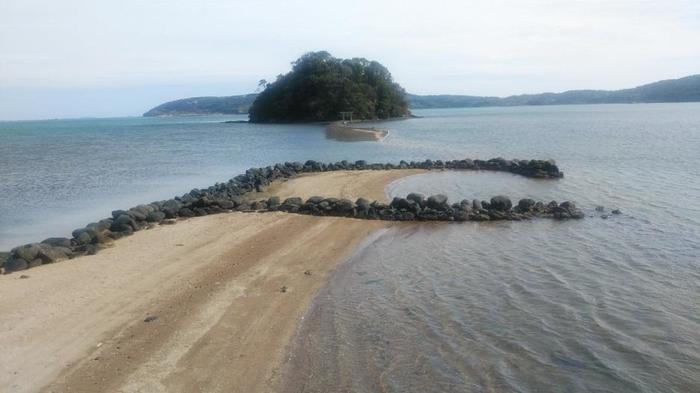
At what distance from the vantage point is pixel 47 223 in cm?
1872

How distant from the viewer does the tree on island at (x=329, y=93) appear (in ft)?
353

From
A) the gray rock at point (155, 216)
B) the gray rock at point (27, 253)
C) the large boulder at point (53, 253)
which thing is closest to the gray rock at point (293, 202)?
the gray rock at point (155, 216)

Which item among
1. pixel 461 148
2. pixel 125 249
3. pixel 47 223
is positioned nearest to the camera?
pixel 125 249

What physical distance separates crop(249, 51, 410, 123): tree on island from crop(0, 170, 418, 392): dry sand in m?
93.0

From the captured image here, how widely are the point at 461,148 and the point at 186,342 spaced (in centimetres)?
4012

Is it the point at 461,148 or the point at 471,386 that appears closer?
the point at 471,386

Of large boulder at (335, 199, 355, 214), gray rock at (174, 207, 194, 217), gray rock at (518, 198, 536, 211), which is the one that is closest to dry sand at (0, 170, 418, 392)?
gray rock at (174, 207, 194, 217)

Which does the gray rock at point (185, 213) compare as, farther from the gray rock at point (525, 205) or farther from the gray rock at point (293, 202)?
the gray rock at point (525, 205)

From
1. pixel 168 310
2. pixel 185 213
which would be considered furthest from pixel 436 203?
pixel 168 310

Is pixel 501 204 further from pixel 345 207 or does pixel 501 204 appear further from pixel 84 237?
pixel 84 237

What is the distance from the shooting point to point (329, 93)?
10744cm

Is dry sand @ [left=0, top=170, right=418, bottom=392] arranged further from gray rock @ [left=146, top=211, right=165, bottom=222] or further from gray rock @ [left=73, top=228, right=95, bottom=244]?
gray rock @ [left=146, top=211, right=165, bottom=222]

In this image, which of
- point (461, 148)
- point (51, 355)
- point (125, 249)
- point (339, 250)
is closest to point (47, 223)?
point (125, 249)

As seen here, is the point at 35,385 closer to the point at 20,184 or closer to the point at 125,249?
the point at 125,249
